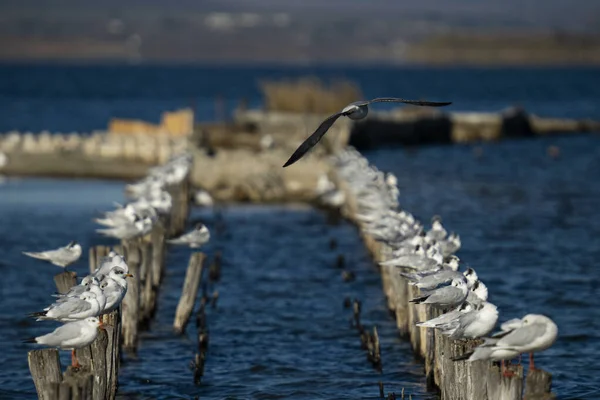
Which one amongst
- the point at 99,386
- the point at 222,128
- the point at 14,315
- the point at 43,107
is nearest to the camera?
the point at 99,386

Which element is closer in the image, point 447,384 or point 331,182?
point 447,384

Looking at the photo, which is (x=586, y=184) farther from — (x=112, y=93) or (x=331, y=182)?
(x=112, y=93)

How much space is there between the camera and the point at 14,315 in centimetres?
2044

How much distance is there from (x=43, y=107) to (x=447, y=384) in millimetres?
93260

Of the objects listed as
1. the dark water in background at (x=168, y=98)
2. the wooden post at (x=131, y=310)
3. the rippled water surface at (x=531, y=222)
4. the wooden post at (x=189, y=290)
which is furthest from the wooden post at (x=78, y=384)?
the dark water in background at (x=168, y=98)

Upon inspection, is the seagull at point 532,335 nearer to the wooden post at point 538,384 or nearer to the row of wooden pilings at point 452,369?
the row of wooden pilings at point 452,369

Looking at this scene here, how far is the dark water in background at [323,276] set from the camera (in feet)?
54.3

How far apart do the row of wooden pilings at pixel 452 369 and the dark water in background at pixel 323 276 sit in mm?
408

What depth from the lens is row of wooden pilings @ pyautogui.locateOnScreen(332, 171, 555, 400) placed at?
10465mm

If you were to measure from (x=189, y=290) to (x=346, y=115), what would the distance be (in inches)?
145

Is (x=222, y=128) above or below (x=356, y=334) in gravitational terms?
above

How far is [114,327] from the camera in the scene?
13578 millimetres

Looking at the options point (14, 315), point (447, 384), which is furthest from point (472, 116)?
point (447, 384)

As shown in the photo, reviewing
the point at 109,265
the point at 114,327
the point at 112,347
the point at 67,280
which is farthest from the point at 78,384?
the point at 109,265
